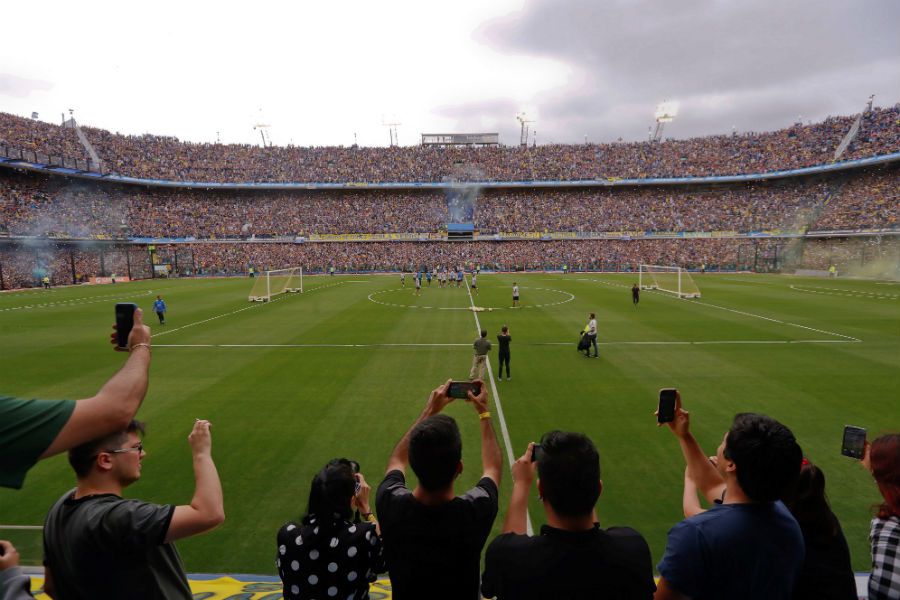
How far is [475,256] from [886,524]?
6573 centimetres

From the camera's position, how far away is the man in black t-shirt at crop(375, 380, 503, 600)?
266 cm

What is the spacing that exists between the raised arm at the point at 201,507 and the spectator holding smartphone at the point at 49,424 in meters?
0.36

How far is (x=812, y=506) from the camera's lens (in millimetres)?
2932


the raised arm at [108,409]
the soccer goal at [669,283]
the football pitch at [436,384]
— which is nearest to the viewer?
the raised arm at [108,409]

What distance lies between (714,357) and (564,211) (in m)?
60.3

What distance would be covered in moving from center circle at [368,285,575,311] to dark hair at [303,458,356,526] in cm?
2497

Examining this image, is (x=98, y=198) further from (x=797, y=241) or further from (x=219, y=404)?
(x=797, y=241)

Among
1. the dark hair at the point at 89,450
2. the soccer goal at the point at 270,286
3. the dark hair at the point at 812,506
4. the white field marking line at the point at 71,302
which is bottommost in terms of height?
the white field marking line at the point at 71,302

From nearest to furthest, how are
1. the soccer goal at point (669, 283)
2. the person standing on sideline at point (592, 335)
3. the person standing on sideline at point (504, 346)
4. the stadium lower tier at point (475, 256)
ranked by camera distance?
the person standing on sideline at point (504, 346) → the person standing on sideline at point (592, 335) → the soccer goal at point (669, 283) → the stadium lower tier at point (475, 256)

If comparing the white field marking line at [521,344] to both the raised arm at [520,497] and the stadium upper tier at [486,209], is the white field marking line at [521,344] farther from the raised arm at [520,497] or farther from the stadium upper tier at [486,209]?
the stadium upper tier at [486,209]

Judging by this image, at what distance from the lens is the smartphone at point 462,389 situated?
3.77m

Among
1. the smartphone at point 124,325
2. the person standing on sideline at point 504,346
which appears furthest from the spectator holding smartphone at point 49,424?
the person standing on sideline at point 504,346

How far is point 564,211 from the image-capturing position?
74188 millimetres

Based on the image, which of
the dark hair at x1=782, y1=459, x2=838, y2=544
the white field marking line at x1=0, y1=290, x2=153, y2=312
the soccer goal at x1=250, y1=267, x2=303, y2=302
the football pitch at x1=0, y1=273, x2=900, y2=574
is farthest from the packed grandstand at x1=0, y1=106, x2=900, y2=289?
the dark hair at x1=782, y1=459, x2=838, y2=544
